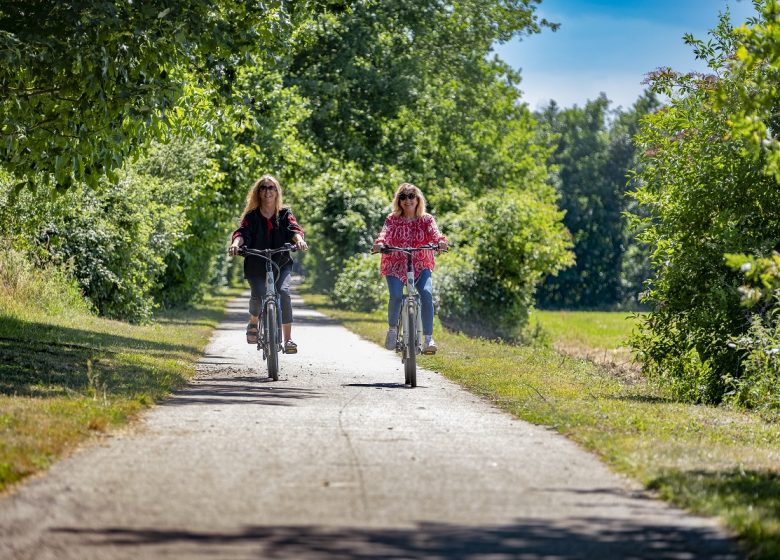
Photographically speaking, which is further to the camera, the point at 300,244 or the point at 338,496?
the point at 300,244

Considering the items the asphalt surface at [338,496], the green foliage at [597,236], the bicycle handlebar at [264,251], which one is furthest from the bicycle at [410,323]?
the green foliage at [597,236]

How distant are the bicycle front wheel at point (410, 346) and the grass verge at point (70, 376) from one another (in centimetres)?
231

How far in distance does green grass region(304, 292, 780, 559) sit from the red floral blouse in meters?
1.43

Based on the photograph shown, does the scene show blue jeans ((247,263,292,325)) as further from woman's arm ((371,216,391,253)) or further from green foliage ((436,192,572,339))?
green foliage ((436,192,572,339))

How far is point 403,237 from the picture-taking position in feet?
47.1

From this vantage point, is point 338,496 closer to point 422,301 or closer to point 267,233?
point 422,301

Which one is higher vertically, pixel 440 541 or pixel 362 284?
pixel 362 284

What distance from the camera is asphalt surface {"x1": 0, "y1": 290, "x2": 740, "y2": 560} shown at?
5566 millimetres

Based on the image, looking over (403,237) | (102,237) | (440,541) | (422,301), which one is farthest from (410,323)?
(102,237)

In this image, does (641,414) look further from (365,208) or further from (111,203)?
(365,208)

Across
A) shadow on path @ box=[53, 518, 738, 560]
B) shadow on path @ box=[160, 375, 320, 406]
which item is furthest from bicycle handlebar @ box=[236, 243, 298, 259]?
shadow on path @ box=[53, 518, 738, 560]

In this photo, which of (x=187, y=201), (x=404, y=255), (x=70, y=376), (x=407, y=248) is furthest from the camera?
(x=187, y=201)

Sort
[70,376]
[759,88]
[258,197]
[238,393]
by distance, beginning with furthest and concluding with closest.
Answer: [258,197]
[70,376]
[238,393]
[759,88]

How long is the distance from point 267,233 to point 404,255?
151 cm
